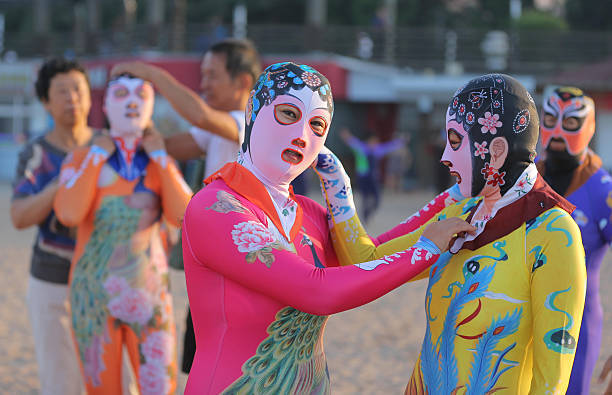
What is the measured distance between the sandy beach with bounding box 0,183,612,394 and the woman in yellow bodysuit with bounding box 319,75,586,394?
3886 millimetres

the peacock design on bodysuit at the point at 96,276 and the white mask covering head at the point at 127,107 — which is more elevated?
the white mask covering head at the point at 127,107

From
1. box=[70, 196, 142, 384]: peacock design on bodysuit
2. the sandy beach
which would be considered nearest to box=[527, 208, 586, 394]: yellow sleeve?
box=[70, 196, 142, 384]: peacock design on bodysuit

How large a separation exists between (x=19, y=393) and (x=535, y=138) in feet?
16.4

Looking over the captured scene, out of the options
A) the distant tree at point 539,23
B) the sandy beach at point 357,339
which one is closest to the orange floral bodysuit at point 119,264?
the sandy beach at point 357,339

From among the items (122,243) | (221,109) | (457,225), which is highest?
(221,109)

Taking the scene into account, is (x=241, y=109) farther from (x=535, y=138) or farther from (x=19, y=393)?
(x=19, y=393)

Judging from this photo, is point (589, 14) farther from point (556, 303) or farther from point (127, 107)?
point (556, 303)

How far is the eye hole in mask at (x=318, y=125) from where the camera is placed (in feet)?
8.46

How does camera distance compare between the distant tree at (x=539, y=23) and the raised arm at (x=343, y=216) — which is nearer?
the raised arm at (x=343, y=216)

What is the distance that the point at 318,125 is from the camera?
2.60 meters

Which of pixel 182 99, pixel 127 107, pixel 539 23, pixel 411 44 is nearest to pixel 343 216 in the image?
pixel 182 99

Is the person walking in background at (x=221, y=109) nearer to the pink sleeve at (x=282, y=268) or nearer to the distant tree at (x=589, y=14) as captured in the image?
the pink sleeve at (x=282, y=268)

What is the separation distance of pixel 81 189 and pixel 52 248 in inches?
33.8

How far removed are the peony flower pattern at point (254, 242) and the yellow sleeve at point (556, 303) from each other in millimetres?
782
